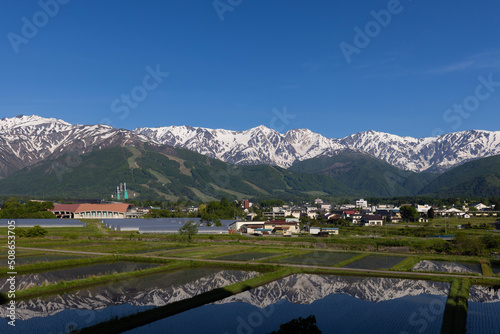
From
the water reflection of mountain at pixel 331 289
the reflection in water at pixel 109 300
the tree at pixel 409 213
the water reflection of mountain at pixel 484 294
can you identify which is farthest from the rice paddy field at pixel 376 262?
the tree at pixel 409 213

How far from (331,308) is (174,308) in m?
9.77

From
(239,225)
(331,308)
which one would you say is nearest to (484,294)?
(331,308)

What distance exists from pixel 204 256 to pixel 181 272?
1048 centimetres

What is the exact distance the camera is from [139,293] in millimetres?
30781

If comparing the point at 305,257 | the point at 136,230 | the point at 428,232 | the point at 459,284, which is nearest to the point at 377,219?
the point at 428,232

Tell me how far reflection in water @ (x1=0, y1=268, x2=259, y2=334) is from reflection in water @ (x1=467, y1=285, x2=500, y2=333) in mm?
17431

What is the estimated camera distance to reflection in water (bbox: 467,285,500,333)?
23.2 meters

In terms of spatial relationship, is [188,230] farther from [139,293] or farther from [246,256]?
[139,293]

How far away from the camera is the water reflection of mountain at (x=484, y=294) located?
Answer: 29928 mm

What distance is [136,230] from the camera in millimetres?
91312

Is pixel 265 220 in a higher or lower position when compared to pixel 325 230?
higher

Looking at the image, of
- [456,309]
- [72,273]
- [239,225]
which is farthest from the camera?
[239,225]

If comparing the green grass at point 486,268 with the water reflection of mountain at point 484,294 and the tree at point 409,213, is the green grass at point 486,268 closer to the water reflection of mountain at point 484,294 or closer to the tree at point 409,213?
the water reflection of mountain at point 484,294

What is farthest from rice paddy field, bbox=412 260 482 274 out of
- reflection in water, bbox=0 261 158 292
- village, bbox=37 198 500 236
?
village, bbox=37 198 500 236
